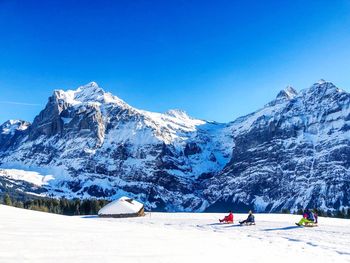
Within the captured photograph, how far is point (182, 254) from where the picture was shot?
59.7 ft

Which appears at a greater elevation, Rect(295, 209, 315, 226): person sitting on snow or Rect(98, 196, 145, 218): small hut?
Rect(98, 196, 145, 218): small hut

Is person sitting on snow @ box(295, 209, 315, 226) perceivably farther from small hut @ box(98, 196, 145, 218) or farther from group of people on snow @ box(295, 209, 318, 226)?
small hut @ box(98, 196, 145, 218)

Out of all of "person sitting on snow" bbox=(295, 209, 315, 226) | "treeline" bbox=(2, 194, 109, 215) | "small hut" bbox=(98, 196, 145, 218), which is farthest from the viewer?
"treeline" bbox=(2, 194, 109, 215)

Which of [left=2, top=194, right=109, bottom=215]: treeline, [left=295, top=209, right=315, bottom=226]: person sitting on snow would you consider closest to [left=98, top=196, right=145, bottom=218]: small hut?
[left=295, top=209, right=315, bottom=226]: person sitting on snow

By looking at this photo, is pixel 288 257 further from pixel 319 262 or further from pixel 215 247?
pixel 215 247

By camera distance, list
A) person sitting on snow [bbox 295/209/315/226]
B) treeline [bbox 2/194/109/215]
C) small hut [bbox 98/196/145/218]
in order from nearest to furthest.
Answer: person sitting on snow [bbox 295/209/315/226], small hut [bbox 98/196/145/218], treeline [bbox 2/194/109/215]

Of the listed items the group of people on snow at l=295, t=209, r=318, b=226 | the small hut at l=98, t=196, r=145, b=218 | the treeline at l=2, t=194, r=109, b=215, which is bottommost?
the group of people on snow at l=295, t=209, r=318, b=226

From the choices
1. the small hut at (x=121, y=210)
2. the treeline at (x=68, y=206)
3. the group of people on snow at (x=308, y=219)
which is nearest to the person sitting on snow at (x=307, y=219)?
the group of people on snow at (x=308, y=219)

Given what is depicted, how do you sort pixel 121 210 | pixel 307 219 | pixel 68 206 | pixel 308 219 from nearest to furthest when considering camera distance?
pixel 307 219, pixel 308 219, pixel 121 210, pixel 68 206

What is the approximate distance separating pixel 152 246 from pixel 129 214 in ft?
197

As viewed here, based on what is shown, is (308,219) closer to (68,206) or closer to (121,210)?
(121,210)

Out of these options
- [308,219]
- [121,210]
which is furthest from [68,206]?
[308,219]

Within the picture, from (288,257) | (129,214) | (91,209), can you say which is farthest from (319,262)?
(91,209)

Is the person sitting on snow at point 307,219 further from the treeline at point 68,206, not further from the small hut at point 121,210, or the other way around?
the treeline at point 68,206
